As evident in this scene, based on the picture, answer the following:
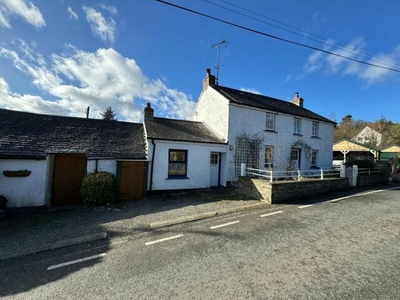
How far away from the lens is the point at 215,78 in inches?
643

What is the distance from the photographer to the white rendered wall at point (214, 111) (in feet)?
44.2

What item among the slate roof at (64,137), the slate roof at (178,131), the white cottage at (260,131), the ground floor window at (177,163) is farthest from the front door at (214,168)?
the slate roof at (64,137)

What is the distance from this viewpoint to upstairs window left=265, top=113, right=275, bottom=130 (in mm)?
15116

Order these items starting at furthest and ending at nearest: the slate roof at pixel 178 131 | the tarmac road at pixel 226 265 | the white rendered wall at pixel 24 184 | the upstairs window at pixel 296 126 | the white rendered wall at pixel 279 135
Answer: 1. the upstairs window at pixel 296 126
2. the white rendered wall at pixel 279 135
3. the slate roof at pixel 178 131
4. the white rendered wall at pixel 24 184
5. the tarmac road at pixel 226 265

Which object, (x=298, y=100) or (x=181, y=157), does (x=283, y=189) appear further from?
(x=298, y=100)

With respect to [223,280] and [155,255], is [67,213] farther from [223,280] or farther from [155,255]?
[223,280]

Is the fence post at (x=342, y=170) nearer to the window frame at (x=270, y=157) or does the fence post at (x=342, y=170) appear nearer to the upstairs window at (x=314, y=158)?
the window frame at (x=270, y=157)

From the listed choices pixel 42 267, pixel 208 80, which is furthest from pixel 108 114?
pixel 42 267

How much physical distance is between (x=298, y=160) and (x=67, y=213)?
647 inches

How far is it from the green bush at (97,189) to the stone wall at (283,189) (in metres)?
6.53

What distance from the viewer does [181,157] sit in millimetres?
11680

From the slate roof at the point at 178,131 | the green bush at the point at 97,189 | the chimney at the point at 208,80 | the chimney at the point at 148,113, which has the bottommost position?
the green bush at the point at 97,189

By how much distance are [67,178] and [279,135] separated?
46.2 feet

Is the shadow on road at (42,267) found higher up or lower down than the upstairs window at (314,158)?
lower down
